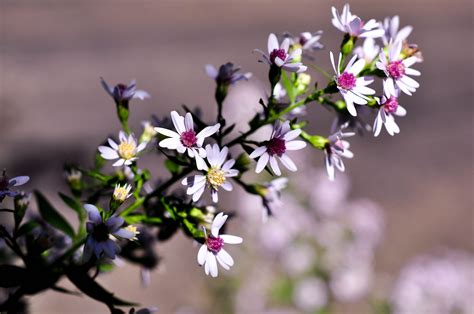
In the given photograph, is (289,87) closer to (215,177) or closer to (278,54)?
(278,54)

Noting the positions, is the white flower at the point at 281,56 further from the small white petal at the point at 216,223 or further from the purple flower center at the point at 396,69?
the small white petal at the point at 216,223

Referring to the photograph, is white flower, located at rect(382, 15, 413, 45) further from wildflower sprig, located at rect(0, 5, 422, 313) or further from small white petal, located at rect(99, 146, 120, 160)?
small white petal, located at rect(99, 146, 120, 160)

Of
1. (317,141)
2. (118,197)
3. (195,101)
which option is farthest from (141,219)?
(195,101)

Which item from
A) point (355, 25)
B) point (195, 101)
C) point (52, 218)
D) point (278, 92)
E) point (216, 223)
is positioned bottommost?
point (195, 101)

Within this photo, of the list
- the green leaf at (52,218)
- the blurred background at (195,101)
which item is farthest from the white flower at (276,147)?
the blurred background at (195,101)

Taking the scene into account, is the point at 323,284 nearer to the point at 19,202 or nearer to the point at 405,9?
the point at 19,202

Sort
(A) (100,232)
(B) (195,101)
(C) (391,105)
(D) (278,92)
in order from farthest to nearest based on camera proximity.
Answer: (B) (195,101)
(D) (278,92)
(C) (391,105)
(A) (100,232)

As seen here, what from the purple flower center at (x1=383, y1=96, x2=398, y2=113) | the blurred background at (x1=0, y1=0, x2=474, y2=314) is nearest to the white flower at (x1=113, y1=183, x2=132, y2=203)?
the purple flower center at (x1=383, y1=96, x2=398, y2=113)
